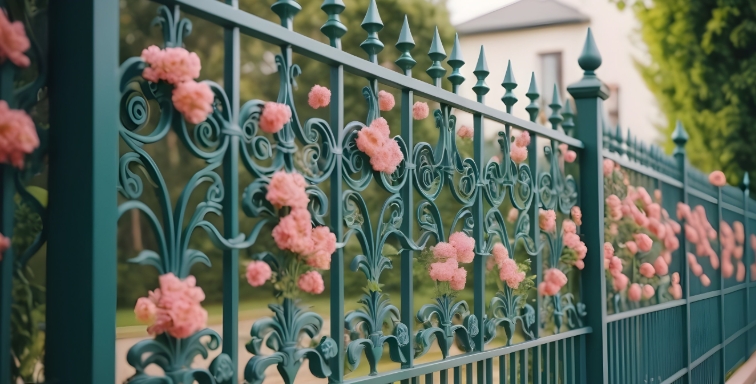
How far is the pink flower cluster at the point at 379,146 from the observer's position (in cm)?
233

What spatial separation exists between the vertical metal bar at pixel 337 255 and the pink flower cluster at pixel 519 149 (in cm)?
138

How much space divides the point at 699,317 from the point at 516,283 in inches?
176

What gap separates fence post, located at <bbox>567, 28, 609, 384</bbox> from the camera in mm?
4086

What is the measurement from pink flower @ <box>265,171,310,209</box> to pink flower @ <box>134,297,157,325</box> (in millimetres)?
456

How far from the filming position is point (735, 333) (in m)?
8.86

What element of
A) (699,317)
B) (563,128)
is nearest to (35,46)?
(563,128)

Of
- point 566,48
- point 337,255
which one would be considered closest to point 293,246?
point 337,255

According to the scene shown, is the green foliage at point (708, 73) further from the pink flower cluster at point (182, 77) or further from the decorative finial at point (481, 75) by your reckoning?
the pink flower cluster at point (182, 77)

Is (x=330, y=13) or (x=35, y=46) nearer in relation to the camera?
(x=35, y=46)

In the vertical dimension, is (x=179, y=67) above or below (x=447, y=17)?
below

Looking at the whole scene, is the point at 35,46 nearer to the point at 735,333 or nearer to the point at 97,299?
the point at 97,299

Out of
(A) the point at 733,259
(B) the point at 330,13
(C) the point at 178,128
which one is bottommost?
(A) the point at 733,259

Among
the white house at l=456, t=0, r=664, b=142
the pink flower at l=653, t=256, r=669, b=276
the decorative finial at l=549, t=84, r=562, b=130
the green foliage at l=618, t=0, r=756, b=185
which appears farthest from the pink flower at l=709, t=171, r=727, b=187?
the white house at l=456, t=0, r=664, b=142

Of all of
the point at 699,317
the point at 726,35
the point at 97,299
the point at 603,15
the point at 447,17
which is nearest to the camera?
the point at 97,299
